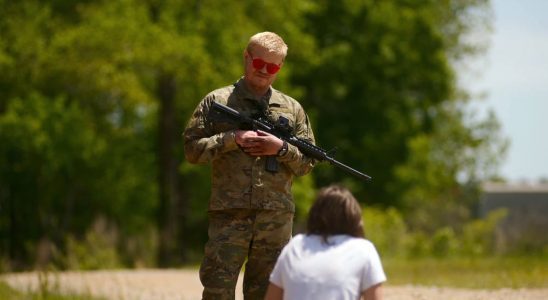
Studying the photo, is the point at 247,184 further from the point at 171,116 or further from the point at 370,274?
the point at 171,116

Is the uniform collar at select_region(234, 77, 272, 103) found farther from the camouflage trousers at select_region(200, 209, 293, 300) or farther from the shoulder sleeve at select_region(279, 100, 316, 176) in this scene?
the camouflage trousers at select_region(200, 209, 293, 300)

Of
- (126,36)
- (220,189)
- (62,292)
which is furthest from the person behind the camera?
(126,36)

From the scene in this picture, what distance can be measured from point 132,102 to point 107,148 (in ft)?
9.84

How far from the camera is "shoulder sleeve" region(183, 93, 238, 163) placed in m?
7.01

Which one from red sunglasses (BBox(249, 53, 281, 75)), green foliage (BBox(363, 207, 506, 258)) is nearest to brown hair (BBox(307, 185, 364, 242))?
red sunglasses (BBox(249, 53, 281, 75))

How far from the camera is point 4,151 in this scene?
26906 mm

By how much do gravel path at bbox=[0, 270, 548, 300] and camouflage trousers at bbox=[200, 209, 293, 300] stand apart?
4.27 metres

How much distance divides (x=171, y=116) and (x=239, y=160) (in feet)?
71.7

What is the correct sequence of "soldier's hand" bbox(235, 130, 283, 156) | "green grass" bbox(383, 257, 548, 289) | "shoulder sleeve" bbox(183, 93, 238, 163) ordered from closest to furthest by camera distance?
"soldier's hand" bbox(235, 130, 283, 156) → "shoulder sleeve" bbox(183, 93, 238, 163) → "green grass" bbox(383, 257, 548, 289)

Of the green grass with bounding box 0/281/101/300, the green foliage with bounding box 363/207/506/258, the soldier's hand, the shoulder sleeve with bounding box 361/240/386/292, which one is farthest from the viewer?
the green foliage with bounding box 363/207/506/258

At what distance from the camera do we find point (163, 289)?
14.4 m

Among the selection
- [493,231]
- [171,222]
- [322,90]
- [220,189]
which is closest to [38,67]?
[171,222]

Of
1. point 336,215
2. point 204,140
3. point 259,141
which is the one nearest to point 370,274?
point 336,215

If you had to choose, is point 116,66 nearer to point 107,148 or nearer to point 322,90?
point 107,148
